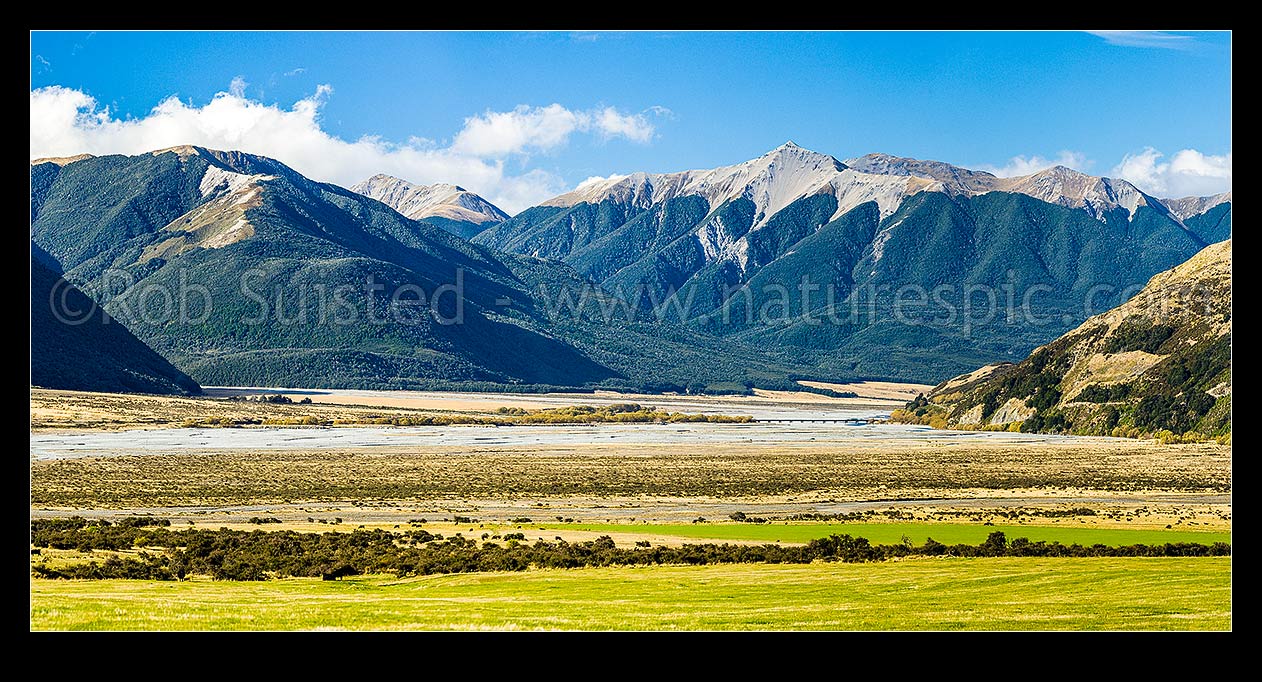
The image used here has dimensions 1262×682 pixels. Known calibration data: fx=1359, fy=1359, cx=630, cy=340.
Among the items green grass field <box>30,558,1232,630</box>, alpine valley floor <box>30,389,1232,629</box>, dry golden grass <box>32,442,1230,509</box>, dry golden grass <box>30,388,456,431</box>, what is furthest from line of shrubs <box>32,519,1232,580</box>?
dry golden grass <box>30,388,456,431</box>

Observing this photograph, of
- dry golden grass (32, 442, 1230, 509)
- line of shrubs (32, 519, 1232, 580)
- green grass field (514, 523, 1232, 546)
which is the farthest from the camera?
dry golden grass (32, 442, 1230, 509)

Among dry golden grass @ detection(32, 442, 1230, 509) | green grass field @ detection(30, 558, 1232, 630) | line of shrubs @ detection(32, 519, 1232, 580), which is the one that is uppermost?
green grass field @ detection(30, 558, 1232, 630)

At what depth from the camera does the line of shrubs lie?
36219mm

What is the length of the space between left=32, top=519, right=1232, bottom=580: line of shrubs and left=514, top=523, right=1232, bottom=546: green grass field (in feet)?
8.69

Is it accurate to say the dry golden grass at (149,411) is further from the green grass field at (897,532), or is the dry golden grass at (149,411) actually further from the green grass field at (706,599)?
the green grass field at (706,599)

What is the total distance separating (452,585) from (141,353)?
559ft

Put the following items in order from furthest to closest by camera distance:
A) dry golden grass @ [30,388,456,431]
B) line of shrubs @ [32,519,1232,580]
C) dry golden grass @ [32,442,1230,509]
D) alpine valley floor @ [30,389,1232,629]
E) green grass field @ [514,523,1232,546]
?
dry golden grass @ [30,388,456,431] < dry golden grass @ [32,442,1230,509] < green grass field @ [514,523,1232,546] < line of shrubs @ [32,519,1232,580] < alpine valley floor @ [30,389,1232,629]

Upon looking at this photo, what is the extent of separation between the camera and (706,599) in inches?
1177

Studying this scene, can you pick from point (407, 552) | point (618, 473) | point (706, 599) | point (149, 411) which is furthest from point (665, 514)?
point (149, 411)

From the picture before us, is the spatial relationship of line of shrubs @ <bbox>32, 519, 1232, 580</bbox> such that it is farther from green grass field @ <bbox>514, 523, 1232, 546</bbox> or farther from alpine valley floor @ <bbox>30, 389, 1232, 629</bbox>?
green grass field @ <bbox>514, 523, 1232, 546</bbox>

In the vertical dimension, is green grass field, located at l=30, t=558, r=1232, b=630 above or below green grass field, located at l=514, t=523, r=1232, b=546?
above

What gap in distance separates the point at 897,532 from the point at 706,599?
19776 millimetres
